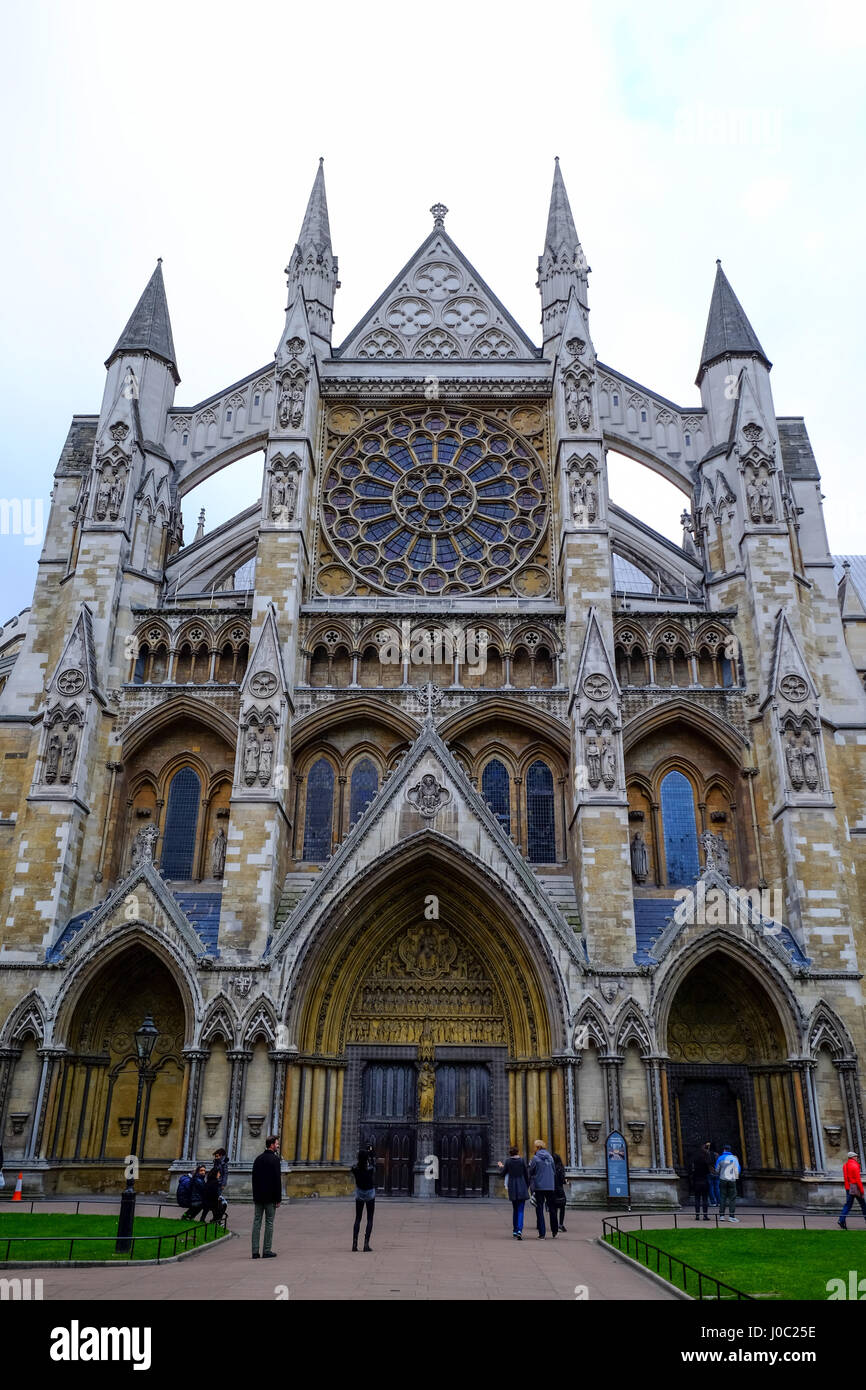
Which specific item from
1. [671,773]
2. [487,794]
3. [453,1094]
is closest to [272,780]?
[487,794]

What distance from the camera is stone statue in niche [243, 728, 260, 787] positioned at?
2369 centimetres

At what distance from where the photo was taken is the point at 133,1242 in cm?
1259

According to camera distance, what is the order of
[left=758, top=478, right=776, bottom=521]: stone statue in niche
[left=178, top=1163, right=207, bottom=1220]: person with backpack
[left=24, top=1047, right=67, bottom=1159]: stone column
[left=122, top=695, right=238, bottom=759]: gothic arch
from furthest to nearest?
[left=758, top=478, right=776, bottom=521]: stone statue in niche, [left=122, top=695, right=238, bottom=759]: gothic arch, [left=24, top=1047, right=67, bottom=1159]: stone column, [left=178, top=1163, right=207, bottom=1220]: person with backpack

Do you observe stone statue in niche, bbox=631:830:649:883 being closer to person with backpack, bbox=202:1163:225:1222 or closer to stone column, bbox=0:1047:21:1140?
person with backpack, bbox=202:1163:225:1222

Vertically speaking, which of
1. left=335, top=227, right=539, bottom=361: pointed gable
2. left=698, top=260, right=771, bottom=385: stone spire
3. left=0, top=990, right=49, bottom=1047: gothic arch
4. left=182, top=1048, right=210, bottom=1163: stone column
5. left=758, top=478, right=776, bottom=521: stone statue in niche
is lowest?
left=182, top=1048, right=210, bottom=1163: stone column

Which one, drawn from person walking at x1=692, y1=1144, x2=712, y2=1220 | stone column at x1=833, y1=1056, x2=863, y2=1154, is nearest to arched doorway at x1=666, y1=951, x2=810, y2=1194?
stone column at x1=833, y1=1056, x2=863, y2=1154

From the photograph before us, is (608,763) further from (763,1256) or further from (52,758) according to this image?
(52,758)

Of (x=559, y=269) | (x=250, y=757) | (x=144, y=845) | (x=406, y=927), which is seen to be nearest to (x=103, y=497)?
(x=250, y=757)

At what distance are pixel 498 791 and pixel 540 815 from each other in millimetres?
1190

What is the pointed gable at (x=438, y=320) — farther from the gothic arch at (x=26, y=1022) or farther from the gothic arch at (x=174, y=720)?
the gothic arch at (x=26, y=1022)

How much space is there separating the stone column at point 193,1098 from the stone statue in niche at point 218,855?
190 inches

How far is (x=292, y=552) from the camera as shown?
86.9 feet

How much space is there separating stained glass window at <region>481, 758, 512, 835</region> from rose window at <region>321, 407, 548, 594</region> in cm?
517

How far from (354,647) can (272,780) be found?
14.8ft
